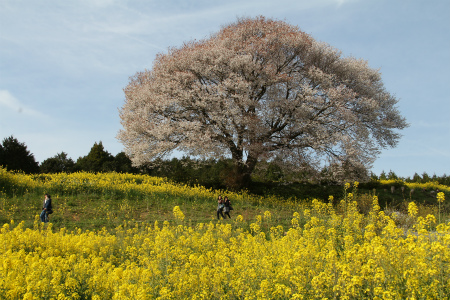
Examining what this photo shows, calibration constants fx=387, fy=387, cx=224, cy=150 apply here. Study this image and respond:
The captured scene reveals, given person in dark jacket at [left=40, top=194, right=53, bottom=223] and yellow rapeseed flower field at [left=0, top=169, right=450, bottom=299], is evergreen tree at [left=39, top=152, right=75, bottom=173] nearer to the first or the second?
person in dark jacket at [left=40, top=194, right=53, bottom=223]

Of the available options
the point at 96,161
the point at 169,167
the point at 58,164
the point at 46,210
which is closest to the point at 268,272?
the point at 46,210

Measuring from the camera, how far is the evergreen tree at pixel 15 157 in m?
25.9

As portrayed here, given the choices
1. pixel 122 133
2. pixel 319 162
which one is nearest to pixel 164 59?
pixel 122 133

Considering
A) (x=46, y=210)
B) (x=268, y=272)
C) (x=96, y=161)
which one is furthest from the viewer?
(x=96, y=161)

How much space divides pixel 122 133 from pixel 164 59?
16.5 feet

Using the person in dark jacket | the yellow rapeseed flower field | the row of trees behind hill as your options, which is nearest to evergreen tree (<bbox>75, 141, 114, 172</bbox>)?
the row of trees behind hill

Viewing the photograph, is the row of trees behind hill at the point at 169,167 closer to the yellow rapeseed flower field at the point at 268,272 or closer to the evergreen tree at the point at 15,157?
the evergreen tree at the point at 15,157

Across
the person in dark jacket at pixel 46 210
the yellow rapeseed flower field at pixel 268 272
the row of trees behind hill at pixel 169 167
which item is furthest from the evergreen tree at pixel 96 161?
the yellow rapeseed flower field at pixel 268 272

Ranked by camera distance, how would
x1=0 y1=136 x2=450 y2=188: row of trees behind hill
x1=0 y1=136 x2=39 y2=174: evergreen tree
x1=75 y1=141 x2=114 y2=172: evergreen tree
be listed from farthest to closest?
x1=75 y1=141 x2=114 y2=172: evergreen tree → x1=0 y1=136 x2=39 y2=174: evergreen tree → x1=0 y1=136 x2=450 y2=188: row of trees behind hill

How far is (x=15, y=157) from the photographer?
2622 centimetres

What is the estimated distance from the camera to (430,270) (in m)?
4.45

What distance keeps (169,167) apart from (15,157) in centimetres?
1038

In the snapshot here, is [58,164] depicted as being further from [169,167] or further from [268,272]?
[268,272]

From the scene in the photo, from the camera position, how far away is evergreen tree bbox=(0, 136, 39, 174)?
84.9ft
